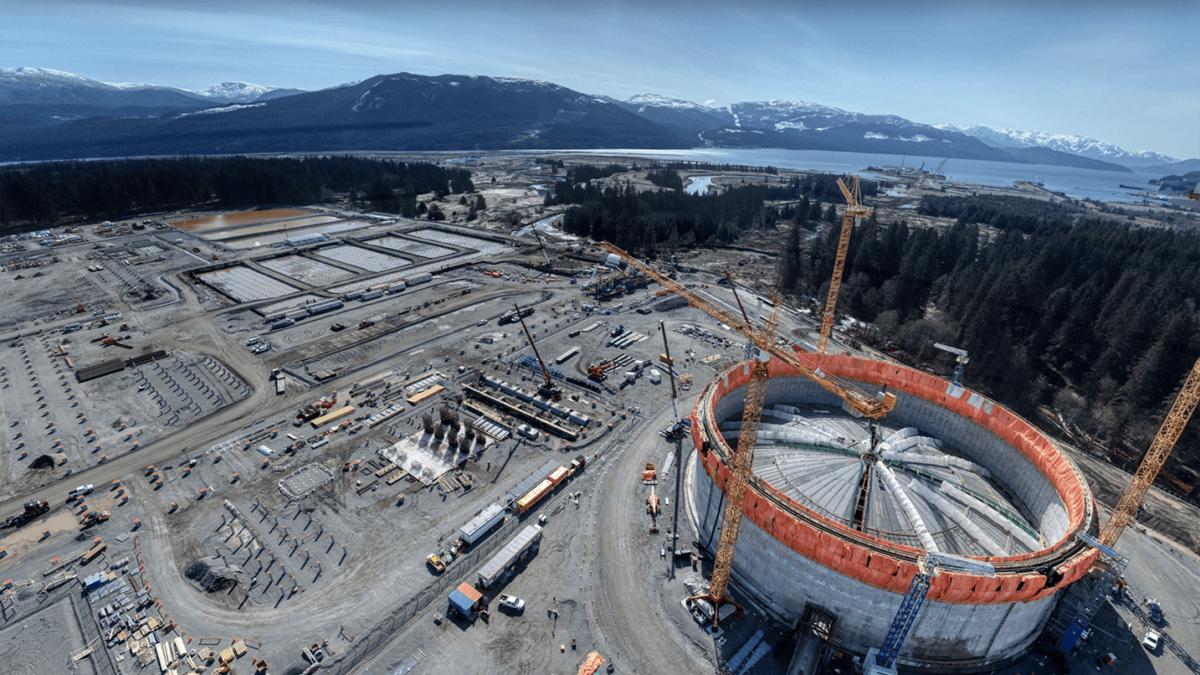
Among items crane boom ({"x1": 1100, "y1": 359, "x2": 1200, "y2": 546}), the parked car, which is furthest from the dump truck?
crane boom ({"x1": 1100, "y1": 359, "x2": 1200, "y2": 546})

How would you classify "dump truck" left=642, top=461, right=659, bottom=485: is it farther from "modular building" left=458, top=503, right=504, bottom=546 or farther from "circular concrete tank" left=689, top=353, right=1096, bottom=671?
"modular building" left=458, top=503, right=504, bottom=546

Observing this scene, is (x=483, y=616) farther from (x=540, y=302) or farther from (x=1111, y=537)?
(x=540, y=302)

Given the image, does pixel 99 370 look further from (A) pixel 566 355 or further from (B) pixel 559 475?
(B) pixel 559 475

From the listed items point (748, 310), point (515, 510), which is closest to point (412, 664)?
point (515, 510)

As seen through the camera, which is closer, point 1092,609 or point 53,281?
point 1092,609

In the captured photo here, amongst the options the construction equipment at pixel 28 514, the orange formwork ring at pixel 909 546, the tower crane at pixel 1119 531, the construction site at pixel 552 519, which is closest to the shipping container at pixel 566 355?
the construction site at pixel 552 519

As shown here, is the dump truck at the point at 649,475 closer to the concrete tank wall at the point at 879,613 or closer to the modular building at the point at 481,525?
the concrete tank wall at the point at 879,613
